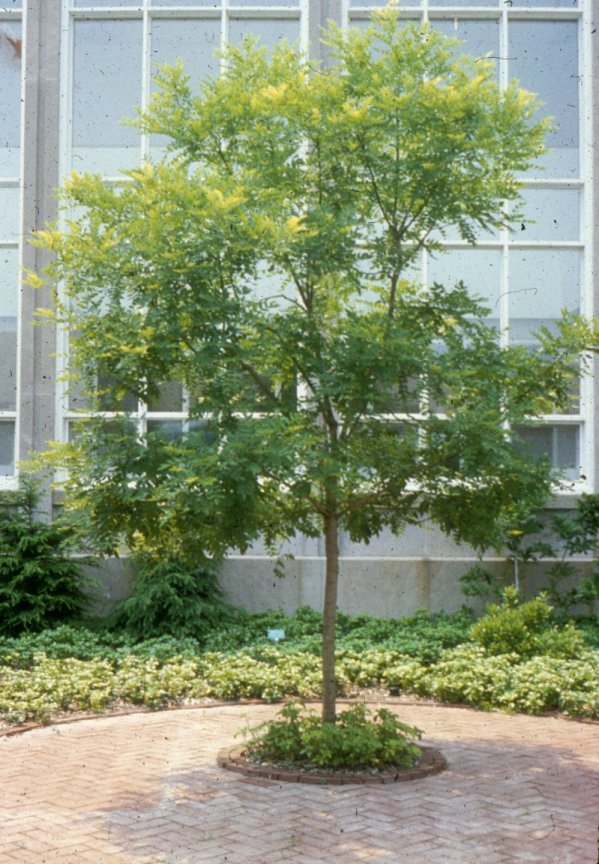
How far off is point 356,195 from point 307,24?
7.92 metres

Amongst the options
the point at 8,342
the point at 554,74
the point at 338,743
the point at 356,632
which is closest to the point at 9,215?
the point at 8,342

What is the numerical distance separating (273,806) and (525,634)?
209 inches

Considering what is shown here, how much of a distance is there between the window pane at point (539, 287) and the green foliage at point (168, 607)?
4.90m

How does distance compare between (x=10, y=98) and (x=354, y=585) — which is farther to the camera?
(x=10, y=98)

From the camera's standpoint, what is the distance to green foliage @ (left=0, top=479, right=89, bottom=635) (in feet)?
43.2

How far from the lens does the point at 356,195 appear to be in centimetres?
802

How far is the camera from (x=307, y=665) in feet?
37.6

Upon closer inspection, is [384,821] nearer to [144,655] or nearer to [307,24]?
[144,655]

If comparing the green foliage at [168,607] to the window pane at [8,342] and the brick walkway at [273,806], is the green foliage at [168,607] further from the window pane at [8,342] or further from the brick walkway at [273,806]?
the brick walkway at [273,806]

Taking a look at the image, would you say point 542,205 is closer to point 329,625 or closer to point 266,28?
point 266,28

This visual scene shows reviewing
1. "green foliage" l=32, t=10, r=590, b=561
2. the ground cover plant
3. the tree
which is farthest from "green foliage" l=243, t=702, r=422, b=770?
the ground cover plant

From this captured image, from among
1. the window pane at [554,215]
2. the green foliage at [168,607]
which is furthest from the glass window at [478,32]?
the green foliage at [168,607]

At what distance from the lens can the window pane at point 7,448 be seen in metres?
14.7

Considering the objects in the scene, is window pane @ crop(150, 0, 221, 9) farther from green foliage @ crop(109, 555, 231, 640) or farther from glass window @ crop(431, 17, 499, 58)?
green foliage @ crop(109, 555, 231, 640)
